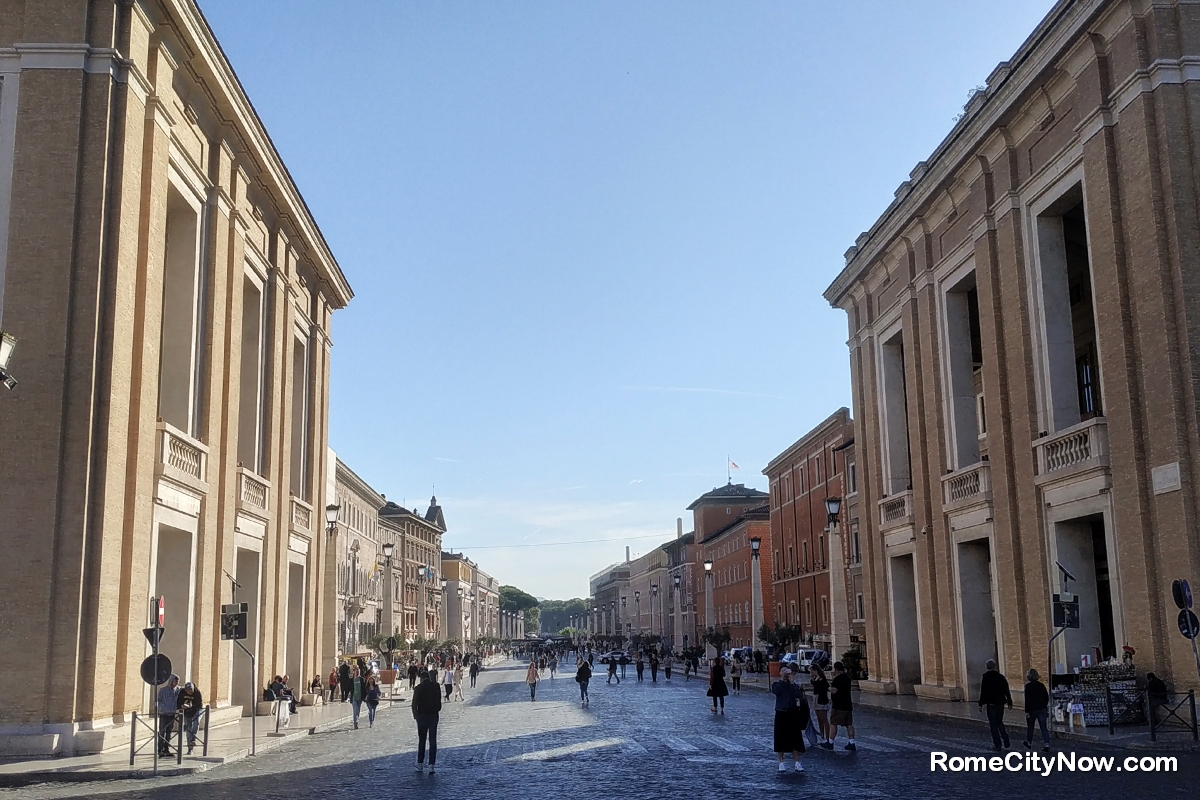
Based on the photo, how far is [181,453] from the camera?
79.7 ft

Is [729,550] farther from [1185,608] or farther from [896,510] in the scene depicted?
[1185,608]

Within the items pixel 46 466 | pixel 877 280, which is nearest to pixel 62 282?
pixel 46 466

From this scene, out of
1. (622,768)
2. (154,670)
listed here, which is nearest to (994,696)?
(622,768)

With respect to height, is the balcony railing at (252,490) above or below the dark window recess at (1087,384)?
below

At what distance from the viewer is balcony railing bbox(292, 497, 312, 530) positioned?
120ft

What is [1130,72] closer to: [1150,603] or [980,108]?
[980,108]

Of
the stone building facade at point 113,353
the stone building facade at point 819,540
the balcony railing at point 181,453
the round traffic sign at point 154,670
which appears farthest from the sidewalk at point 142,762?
the stone building facade at point 819,540

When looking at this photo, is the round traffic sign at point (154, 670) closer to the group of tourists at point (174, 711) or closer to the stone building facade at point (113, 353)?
the group of tourists at point (174, 711)

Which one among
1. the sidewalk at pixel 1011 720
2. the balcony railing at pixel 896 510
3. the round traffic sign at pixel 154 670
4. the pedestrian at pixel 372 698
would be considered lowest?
the sidewalk at pixel 1011 720

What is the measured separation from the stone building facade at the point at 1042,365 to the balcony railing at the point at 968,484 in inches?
2.8

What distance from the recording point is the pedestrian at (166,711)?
1930 centimetres

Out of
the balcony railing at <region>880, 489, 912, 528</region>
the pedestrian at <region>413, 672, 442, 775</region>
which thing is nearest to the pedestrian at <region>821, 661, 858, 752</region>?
the pedestrian at <region>413, 672, 442, 775</region>

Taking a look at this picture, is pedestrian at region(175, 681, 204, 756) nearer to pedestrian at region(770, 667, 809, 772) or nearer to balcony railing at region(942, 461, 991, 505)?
pedestrian at region(770, 667, 809, 772)

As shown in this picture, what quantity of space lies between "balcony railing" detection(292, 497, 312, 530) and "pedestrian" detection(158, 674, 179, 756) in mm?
16556
